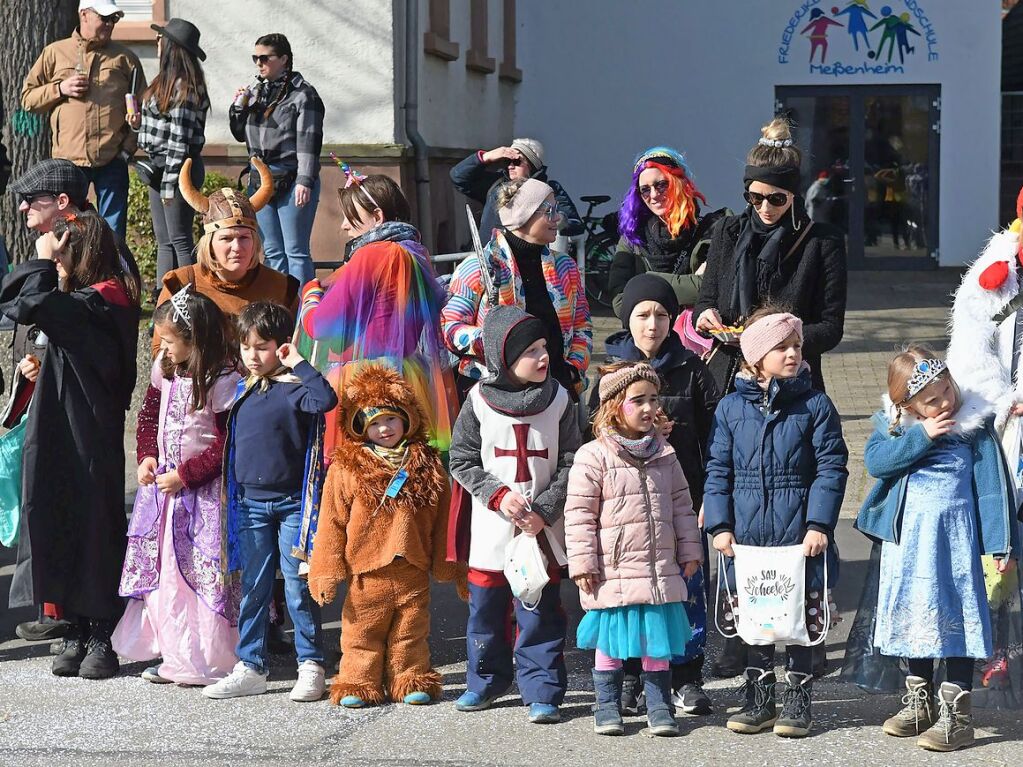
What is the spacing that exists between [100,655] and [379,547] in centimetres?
128

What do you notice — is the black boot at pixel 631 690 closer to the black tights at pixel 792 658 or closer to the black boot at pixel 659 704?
the black boot at pixel 659 704

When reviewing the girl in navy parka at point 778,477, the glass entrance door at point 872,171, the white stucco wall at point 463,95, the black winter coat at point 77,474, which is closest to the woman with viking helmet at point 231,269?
the black winter coat at point 77,474

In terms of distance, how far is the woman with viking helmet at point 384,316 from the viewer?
6102 millimetres

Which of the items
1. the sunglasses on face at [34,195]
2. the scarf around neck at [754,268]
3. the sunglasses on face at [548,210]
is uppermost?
the sunglasses on face at [34,195]

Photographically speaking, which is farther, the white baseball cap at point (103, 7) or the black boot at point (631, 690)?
the white baseball cap at point (103, 7)

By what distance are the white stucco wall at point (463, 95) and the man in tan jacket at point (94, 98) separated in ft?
13.6

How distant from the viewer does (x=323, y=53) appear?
14.0 metres

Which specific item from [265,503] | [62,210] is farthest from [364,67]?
[265,503]

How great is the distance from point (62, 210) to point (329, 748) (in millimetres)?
2581

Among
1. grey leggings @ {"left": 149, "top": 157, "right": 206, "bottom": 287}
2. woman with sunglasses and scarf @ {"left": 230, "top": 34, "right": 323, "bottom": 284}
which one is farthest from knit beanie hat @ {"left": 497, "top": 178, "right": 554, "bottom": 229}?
grey leggings @ {"left": 149, "top": 157, "right": 206, "bottom": 287}

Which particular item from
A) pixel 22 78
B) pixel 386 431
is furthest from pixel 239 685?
pixel 22 78

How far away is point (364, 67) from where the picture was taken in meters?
14.0

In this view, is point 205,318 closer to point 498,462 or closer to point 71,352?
point 71,352

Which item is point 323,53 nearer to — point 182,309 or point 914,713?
point 182,309
